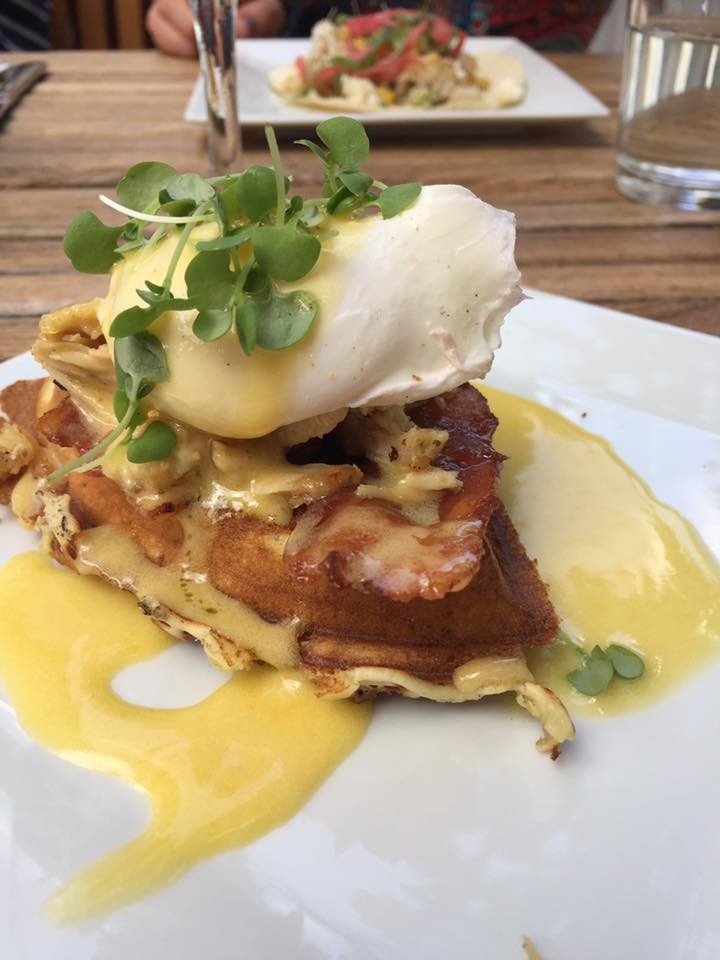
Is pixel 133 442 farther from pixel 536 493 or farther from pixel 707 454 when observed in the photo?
pixel 707 454

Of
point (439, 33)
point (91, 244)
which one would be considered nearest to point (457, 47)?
point (439, 33)

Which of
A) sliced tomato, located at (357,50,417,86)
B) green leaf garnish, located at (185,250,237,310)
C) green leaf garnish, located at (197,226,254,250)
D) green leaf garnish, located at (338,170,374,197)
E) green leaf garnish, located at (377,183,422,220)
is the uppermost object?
green leaf garnish, located at (338,170,374,197)

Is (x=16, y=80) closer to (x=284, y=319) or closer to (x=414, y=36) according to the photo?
(x=414, y=36)

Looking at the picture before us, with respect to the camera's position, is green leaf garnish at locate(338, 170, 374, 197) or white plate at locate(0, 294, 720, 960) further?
green leaf garnish at locate(338, 170, 374, 197)

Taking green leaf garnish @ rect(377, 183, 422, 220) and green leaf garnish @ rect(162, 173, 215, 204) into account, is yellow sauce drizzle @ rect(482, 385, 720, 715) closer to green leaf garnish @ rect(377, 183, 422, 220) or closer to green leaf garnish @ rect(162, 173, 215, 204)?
green leaf garnish @ rect(377, 183, 422, 220)

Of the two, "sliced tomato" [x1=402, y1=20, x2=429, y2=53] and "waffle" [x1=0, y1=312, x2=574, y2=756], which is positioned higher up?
"sliced tomato" [x1=402, y1=20, x2=429, y2=53]

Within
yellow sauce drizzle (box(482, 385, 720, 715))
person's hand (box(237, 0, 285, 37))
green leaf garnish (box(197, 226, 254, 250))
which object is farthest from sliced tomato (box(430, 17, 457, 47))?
green leaf garnish (box(197, 226, 254, 250))

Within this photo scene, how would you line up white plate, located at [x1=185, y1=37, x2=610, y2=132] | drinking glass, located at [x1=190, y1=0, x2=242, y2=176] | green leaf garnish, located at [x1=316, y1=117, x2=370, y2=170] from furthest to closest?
white plate, located at [x1=185, y1=37, x2=610, y2=132] → drinking glass, located at [x1=190, y1=0, x2=242, y2=176] → green leaf garnish, located at [x1=316, y1=117, x2=370, y2=170]
